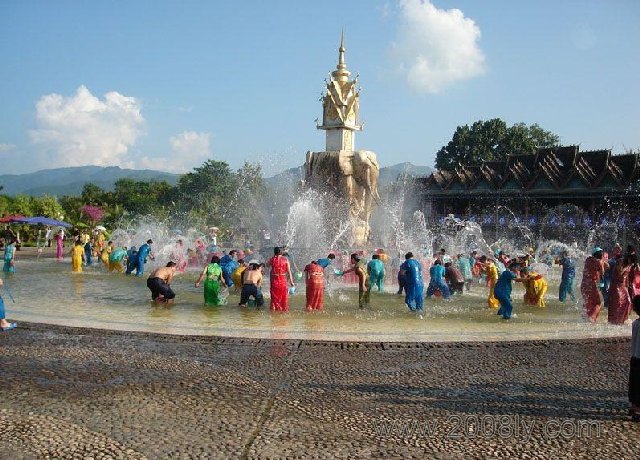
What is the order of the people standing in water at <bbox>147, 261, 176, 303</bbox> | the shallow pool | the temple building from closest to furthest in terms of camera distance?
the shallow pool, the people standing in water at <bbox>147, 261, 176, 303</bbox>, the temple building

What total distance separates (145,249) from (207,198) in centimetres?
5128

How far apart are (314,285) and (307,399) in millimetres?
6492

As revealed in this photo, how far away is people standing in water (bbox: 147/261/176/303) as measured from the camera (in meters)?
13.5

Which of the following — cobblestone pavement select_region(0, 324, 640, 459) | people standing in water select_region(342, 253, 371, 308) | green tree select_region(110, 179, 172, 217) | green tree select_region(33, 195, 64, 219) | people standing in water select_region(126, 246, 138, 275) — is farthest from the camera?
green tree select_region(110, 179, 172, 217)

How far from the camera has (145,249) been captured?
20672 millimetres

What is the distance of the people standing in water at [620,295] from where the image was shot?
1139 centimetres

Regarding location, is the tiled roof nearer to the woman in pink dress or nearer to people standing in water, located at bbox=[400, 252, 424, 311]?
the woman in pink dress

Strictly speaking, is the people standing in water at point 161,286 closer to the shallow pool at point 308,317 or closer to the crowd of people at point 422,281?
the crowd of people at point 422,281

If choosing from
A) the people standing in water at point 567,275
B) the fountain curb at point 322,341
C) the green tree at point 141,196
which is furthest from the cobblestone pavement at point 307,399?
the green tree at point 141,196

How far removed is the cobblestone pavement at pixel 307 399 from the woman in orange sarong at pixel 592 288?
256 centimetres

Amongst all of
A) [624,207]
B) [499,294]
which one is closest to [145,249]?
[499,294]

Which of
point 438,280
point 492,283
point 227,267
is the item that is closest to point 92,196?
point 227,267

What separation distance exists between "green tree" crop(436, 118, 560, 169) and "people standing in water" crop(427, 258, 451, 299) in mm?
53739

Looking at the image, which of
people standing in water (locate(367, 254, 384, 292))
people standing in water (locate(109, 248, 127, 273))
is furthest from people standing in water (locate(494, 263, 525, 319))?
people standing in water (locate(109, 248, 127, 273))
